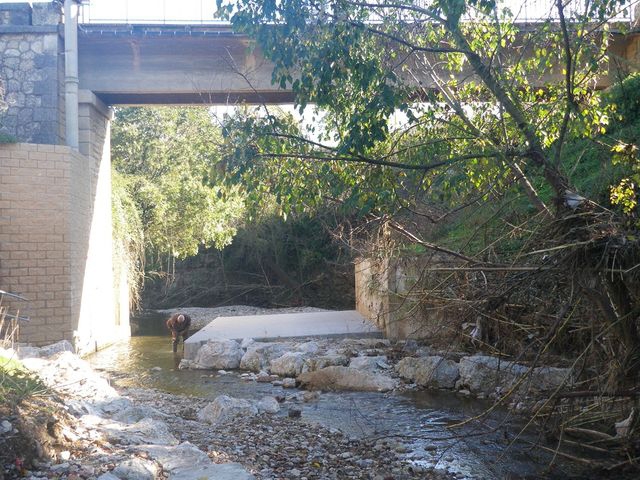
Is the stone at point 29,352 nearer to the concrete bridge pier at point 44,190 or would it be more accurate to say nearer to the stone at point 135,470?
the concrete bridge pier at point 44,190

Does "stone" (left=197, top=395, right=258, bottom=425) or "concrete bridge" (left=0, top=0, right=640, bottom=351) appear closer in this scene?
"stone" (left=197, top=395, right=258, bottom=425)

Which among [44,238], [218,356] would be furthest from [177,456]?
[44,238]

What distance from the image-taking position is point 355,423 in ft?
27.2

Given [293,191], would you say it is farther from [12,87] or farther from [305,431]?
[12,87]

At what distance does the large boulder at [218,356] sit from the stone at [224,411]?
416 centimetres

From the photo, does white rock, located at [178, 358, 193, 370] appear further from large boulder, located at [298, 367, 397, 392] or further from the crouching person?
large boulder, located at [298, 367, 397, 392]

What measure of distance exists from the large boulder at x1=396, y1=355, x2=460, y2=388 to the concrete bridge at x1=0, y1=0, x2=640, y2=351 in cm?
555

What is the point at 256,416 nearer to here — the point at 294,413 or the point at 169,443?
the point at 294,413

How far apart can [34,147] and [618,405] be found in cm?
1131

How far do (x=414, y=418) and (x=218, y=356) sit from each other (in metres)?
5.47

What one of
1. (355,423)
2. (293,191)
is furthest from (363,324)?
(293,191)

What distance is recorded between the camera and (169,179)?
75.6 ft

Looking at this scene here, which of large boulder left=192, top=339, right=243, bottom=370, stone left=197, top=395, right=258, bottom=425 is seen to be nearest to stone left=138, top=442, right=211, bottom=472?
stone left=197, top=395, right=258, bottom=425

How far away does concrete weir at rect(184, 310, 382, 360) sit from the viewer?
14711mm
